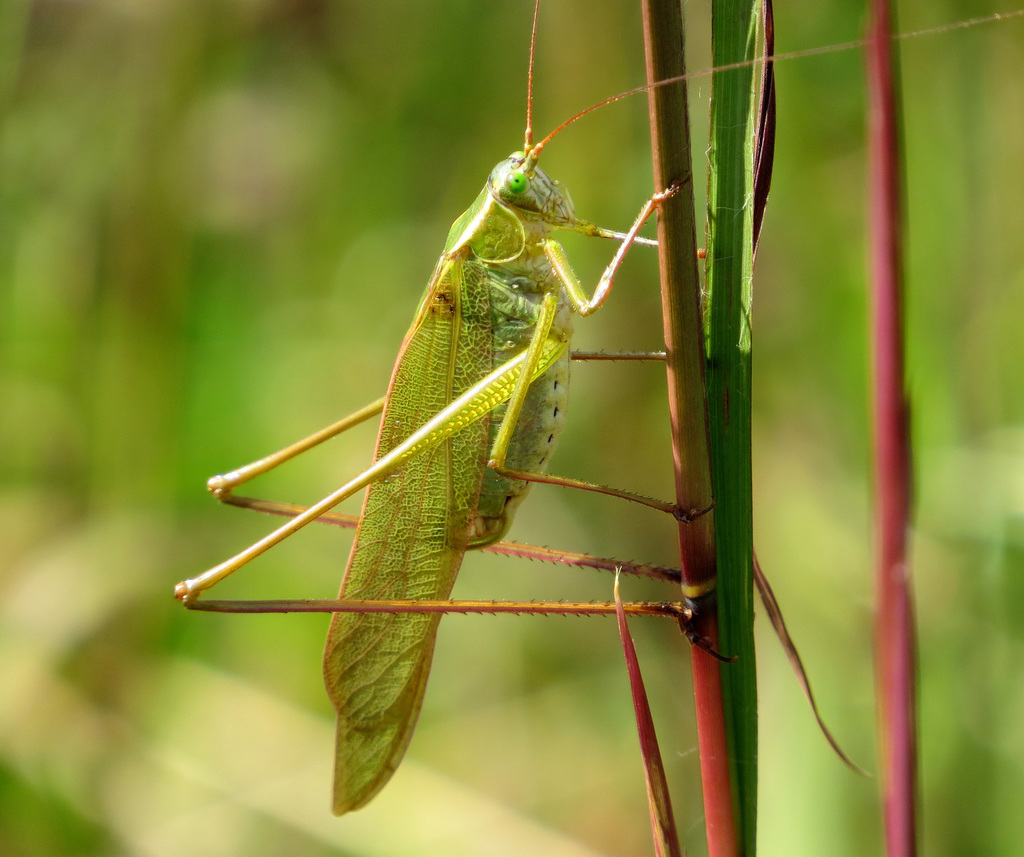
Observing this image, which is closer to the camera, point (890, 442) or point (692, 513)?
point (890, 442)

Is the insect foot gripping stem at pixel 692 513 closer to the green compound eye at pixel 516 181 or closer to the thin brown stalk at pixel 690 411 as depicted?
the thin brown stalk at pixel 690 411

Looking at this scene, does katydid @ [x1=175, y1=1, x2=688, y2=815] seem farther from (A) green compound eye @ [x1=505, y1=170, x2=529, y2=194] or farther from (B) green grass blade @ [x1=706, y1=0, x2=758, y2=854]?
(B) green grass blade @ [x1=706, y1=0, x2=758, y2=854]

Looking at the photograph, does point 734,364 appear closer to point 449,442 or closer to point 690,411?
point 690,411

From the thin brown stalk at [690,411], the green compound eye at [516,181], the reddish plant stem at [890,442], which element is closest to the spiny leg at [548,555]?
the thin brown stalk at [690,411]

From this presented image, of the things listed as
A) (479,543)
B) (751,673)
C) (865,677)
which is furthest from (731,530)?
(865,677)

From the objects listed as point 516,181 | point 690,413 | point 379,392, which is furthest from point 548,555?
point 379,392
